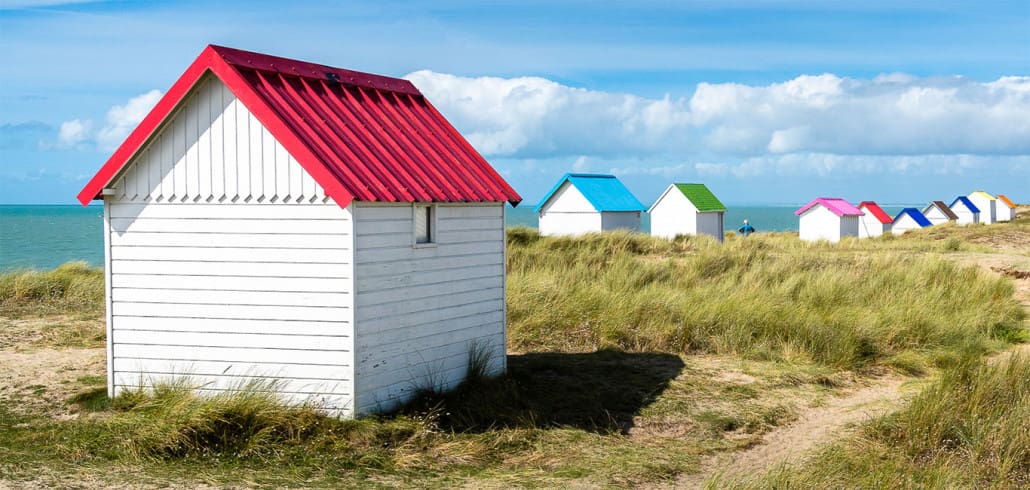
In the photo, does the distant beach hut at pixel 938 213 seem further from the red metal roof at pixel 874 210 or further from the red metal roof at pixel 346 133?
the red metal roof at pixel 346 133

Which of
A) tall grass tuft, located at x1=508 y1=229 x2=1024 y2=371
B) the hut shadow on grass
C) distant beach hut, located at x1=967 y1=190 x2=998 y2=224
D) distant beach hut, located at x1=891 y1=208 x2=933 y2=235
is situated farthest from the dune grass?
distant beach hut, located at x1=967 y1=190 x2=998 y2=224

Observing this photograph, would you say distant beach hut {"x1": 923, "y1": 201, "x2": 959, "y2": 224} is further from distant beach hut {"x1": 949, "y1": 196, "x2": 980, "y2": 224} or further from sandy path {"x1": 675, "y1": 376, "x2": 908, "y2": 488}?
sandy path {"x1": 675, "y1": 376, "x2": 908, "y2": 488}

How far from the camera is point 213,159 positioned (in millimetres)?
9781

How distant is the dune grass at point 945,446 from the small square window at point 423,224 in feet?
14.0

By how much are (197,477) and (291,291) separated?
7.07 ft

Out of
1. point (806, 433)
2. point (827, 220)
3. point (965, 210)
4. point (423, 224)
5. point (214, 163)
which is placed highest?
point (965, 210)

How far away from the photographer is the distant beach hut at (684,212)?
39531 millimetres

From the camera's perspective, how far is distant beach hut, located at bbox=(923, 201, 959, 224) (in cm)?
6521

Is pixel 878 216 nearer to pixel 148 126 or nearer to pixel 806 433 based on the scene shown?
pixel 806 433

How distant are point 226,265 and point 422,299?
79.1 inches

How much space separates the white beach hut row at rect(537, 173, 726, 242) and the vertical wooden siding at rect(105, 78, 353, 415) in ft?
80.3

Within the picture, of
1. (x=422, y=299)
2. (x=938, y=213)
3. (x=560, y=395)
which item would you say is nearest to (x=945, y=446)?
(x=560, y=395)

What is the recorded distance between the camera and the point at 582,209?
35219mm

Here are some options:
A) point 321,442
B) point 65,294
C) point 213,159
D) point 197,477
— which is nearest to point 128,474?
point 197,477
